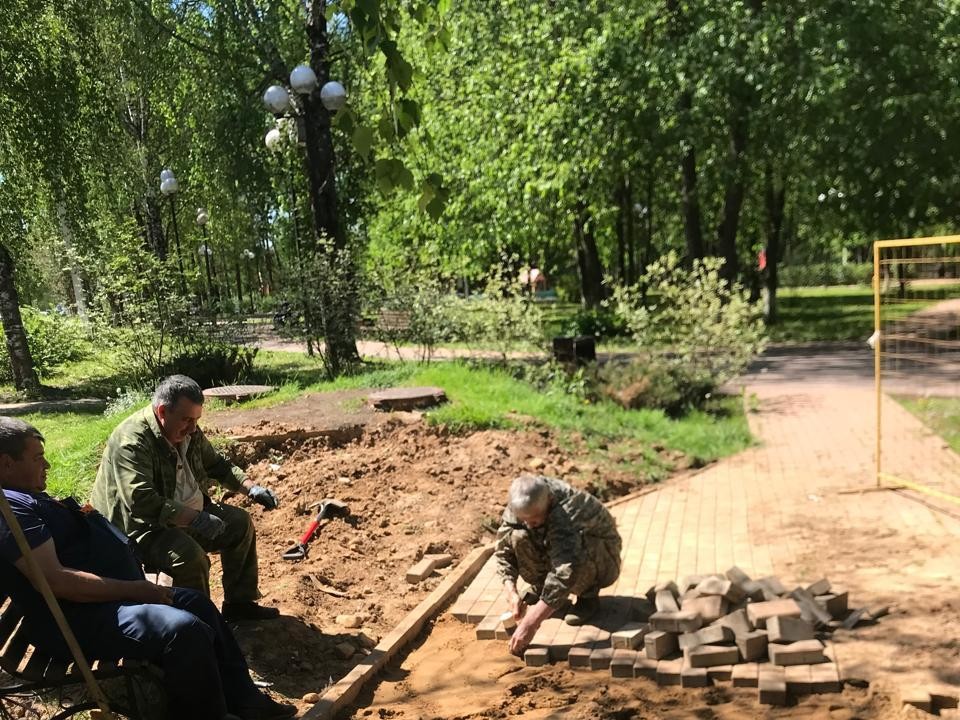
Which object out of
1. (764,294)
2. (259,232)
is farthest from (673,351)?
(259,232)

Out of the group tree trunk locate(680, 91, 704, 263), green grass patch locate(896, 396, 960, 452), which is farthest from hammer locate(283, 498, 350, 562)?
tree trunk locate(680, 91, 704, 263)

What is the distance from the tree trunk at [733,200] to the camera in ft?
61.8

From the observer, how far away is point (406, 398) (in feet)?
33.0

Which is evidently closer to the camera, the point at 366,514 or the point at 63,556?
the point at 63,556

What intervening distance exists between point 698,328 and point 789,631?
7622mm

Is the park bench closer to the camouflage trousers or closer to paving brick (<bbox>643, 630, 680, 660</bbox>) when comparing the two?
the camouflage trousers

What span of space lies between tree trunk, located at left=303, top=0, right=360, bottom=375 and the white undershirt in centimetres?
857

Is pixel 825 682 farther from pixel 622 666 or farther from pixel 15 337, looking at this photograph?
pixel 15 337

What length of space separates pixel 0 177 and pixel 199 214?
13134 mm

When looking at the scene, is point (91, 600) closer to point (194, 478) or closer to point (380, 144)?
point (194, 478)

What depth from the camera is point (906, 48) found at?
16562 mm

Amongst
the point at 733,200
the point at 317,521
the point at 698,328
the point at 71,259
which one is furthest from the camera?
the point at 733,200

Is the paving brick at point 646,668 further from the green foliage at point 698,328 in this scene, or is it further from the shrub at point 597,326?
the shrub at point 597,326

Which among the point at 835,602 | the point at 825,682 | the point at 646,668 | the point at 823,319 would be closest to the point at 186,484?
the point at 646,668
